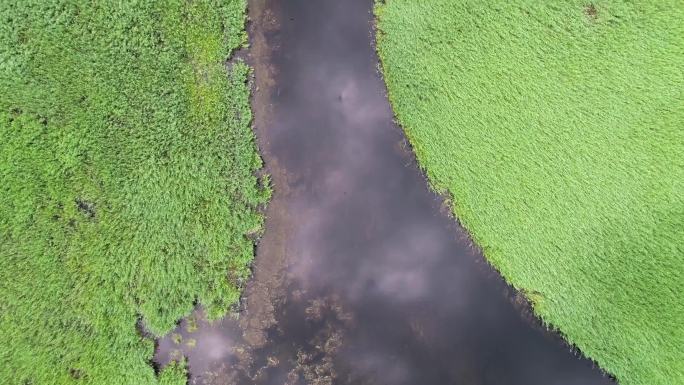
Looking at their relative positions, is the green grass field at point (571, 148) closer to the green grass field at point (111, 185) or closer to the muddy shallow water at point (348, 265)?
the muddy shallow water at point (348, 265)

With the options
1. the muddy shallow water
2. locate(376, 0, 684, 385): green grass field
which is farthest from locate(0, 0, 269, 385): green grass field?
locate(376, 0, 684, 385): green grass field

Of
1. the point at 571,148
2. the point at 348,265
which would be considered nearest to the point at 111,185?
the point at 348,265

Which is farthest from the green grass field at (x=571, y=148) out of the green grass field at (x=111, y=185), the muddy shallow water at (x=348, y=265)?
the green grass field at (x=111, y=185)

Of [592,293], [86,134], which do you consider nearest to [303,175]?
[86,134]

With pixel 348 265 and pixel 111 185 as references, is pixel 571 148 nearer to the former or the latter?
pixel 348 265

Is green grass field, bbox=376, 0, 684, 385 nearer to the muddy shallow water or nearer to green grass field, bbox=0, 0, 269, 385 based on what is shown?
the muddy shallow water

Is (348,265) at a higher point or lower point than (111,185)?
lower
